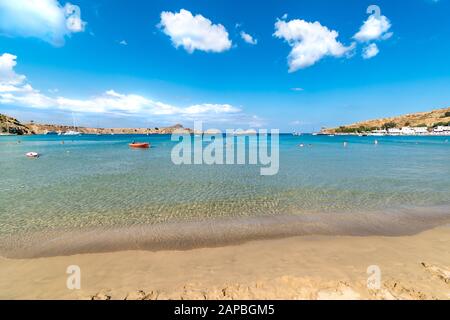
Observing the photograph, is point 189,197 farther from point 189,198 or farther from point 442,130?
point 442,130

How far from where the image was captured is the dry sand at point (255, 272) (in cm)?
609

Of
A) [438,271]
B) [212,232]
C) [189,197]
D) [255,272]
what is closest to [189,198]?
[189,197]

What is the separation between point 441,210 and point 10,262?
64.6ft

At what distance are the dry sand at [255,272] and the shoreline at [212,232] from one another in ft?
1.79

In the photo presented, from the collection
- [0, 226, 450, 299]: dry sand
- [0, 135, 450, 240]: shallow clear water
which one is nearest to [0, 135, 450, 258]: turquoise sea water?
[0, 135, 450, 240]: shallow clear water

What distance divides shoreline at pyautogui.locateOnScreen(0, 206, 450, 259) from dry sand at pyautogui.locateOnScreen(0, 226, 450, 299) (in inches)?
21.5

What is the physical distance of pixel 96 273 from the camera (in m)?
7.28

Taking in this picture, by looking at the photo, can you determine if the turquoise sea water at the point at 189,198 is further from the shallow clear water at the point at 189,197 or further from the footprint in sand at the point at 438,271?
the footprint in sand at the point at 438,271

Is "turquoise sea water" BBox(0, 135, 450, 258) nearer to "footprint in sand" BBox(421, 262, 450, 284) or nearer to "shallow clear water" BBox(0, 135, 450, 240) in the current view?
"shallow clear water" BBox(0, 135, 450, 240)

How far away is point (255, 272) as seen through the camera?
715cm

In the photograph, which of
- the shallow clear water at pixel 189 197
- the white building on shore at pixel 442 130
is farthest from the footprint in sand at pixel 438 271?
the white building on shore at pixel 442 130

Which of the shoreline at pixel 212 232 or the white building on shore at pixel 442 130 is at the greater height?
the white building on shore at pixel 442 130
